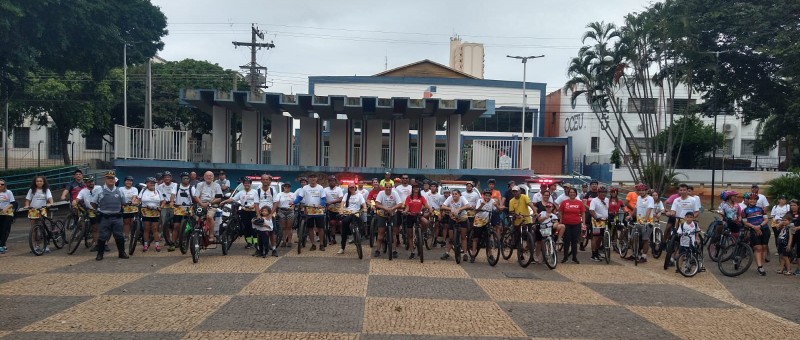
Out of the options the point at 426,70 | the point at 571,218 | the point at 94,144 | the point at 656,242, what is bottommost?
the point at 656,242

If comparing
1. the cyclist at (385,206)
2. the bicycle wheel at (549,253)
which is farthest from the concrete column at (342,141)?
the bicycle wheel at (549,253)

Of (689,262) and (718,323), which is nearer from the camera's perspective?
(718,323)

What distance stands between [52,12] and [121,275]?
13.4 meters

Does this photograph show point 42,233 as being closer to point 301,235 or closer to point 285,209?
point 285,209

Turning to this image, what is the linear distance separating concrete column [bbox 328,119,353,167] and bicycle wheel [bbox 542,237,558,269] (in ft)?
56.8

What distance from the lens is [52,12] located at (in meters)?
20.9

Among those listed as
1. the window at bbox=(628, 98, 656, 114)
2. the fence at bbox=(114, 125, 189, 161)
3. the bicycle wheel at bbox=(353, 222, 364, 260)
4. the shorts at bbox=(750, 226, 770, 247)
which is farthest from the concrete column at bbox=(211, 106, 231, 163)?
the shorts at bbox=(750, 226, 770, 247)

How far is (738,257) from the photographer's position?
42.0ft

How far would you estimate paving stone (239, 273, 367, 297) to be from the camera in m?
9.34

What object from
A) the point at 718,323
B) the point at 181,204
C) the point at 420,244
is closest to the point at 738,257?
the point at 718,323

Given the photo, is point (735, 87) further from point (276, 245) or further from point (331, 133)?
point (276, 245)

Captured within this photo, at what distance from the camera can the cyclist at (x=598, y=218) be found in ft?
46.9

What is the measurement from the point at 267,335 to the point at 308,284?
9.52 ft

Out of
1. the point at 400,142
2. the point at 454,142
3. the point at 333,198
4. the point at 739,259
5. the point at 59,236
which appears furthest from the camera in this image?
the point at 400,142
